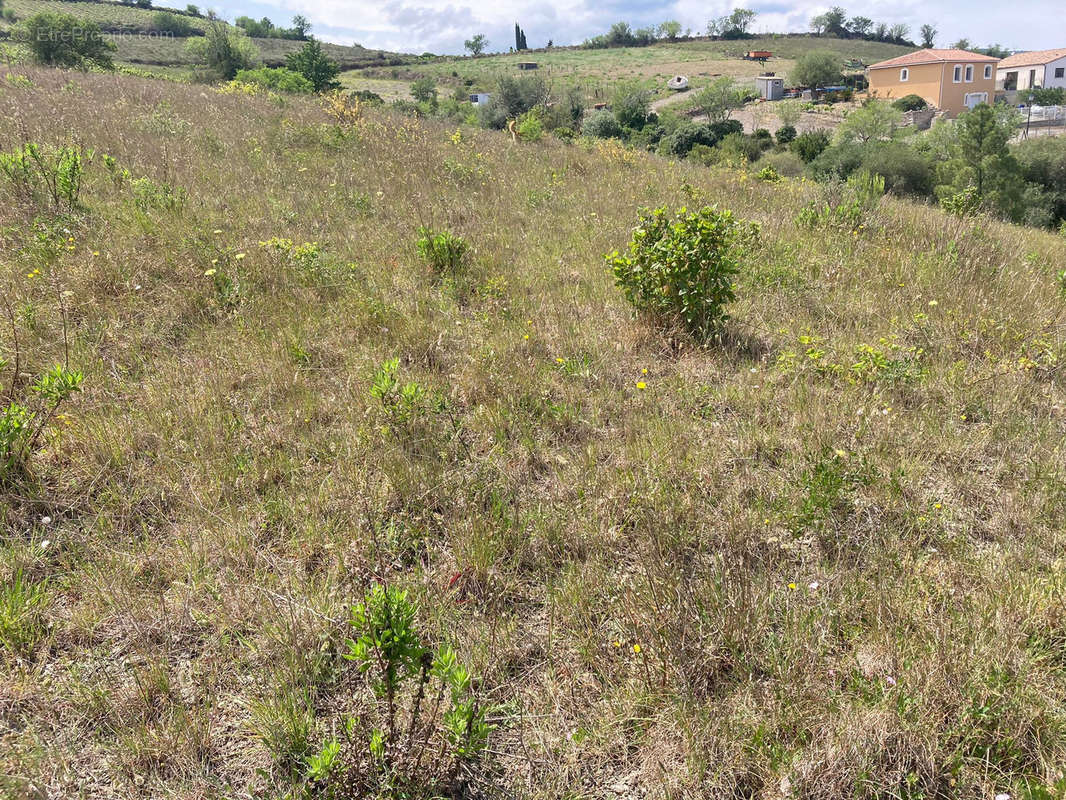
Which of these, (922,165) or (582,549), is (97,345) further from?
(922,165)

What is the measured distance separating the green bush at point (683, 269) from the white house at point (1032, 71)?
78.9 meters

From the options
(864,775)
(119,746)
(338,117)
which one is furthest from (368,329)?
(338,117)

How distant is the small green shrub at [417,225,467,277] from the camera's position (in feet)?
16.4

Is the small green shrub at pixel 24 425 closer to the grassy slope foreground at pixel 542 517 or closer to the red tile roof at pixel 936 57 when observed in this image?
the grassy slope foreground at pixel 542 517

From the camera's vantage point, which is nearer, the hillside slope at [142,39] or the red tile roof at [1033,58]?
the hillside slope at [142,39]

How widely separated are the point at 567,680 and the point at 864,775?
89 centimetres

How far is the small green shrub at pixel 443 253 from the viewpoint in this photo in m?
5.00

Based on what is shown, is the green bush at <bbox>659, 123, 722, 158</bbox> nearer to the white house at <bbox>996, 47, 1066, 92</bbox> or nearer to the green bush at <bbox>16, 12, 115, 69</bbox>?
the green bush at <bbox>16, 12, 115, 69</bbox>

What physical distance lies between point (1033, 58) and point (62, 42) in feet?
274

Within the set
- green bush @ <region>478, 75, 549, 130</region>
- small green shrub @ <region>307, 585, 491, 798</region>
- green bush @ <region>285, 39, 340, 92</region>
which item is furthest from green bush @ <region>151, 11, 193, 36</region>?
small green shrub @ <region>307, 585, 491, 798</region>

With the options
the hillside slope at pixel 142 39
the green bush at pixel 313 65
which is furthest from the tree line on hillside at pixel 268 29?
the green bush at pixel 313 65

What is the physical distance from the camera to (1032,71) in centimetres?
5862

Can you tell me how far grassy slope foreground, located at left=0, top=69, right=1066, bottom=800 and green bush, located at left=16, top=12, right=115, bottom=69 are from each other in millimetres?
25624

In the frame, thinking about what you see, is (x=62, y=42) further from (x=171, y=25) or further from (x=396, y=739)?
(x=171, y=25)
